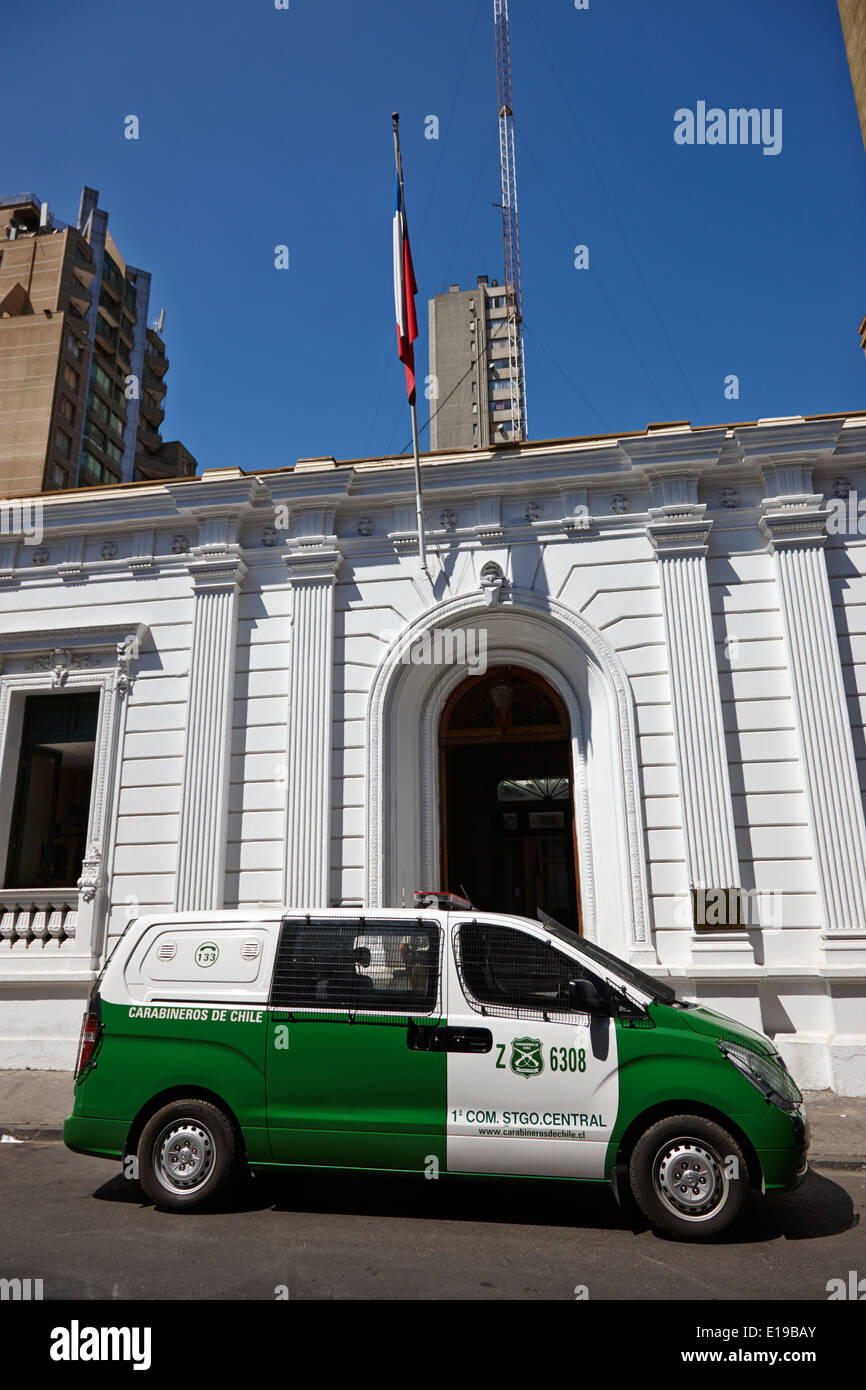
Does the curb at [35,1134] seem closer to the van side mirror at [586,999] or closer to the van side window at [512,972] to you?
the van side window at [512,972]

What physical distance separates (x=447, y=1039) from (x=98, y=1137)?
254 centimetres

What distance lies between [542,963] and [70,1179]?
14.2 ft

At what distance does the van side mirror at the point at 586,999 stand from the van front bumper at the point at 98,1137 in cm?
317

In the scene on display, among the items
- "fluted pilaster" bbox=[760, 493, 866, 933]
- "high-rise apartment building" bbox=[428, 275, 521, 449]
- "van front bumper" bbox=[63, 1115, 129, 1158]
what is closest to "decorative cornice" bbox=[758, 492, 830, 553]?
"fluted pilaster" bbox=[760, 493, 866, 933]

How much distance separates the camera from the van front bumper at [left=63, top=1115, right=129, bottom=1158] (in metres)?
5.88

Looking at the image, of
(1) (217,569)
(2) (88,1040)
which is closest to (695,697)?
(1) (217,569)

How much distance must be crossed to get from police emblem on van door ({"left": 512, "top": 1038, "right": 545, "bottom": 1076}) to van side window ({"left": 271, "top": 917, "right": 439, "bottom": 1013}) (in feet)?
2.05

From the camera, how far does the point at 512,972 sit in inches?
230

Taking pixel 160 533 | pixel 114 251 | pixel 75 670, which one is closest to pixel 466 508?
pixel 160 533

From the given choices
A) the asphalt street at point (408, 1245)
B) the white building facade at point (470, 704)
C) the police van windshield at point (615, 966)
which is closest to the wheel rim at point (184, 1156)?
the asphalt street at point (408, 1245)

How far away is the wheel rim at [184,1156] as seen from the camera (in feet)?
19.1

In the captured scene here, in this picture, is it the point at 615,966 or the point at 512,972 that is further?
the point at 615,966

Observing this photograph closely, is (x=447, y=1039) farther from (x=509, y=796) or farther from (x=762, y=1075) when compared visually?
(x=509, y=796)

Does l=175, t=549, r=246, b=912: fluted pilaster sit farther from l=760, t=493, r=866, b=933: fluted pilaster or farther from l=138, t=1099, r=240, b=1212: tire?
l=760, t=493, r=866, b=933: fluted pilaster
